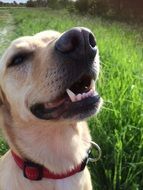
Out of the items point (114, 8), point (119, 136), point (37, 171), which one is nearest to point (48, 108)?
point (37, 171)

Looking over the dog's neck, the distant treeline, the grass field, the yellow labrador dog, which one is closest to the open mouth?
the yellow labrador dog

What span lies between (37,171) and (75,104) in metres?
0.57

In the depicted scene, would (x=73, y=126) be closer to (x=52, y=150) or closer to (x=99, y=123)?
(x=52, y=150)

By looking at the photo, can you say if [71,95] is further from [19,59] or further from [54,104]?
[19,59]

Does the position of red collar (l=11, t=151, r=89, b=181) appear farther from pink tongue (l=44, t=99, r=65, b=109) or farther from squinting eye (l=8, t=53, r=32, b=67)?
squinting eye (l=8, t=53, r=32, b=67)

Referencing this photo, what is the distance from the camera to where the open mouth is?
311cm

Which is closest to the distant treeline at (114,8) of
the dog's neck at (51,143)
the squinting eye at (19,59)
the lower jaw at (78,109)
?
the squinting eye at (19,59)

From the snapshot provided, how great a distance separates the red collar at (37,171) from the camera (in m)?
3.34

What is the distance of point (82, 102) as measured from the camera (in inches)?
122

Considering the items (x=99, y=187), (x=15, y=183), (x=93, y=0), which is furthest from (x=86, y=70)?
(x=93, y=0)

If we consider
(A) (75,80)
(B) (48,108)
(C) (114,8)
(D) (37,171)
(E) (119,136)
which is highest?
(A) (75,80)

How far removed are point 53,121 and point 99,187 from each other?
1.26 meters

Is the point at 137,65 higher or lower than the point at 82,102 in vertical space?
lower

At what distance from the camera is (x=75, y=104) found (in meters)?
3.11
